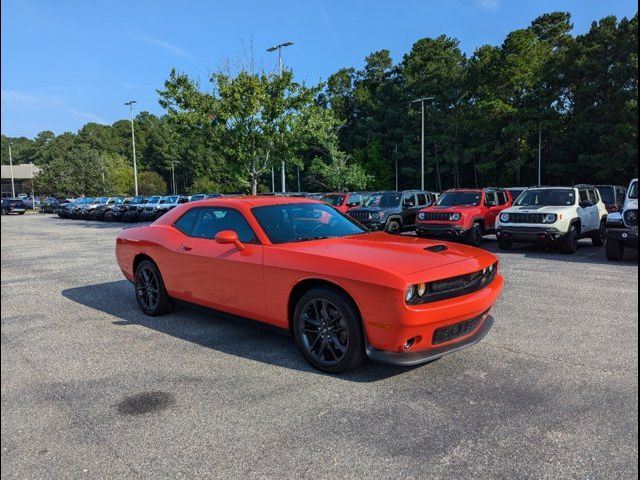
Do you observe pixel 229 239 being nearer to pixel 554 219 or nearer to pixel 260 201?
pixel 260 201

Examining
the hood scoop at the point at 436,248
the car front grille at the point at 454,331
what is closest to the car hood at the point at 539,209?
the hood scoop at the point at 436,248

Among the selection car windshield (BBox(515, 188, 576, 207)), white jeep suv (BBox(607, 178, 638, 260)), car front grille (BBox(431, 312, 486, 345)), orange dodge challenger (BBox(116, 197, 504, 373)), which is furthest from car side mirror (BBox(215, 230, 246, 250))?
car windshield (BBox(515, 188, 576, 207))

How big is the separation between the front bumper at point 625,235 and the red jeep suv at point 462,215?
145 inches

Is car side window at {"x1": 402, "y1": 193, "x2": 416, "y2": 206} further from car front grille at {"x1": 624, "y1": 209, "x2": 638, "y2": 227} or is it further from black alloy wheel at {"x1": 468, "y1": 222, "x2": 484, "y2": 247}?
car front grille at {"x1": 624, "y1": 209, "x2": 638, "y2": 227}

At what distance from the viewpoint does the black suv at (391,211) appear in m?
15.7

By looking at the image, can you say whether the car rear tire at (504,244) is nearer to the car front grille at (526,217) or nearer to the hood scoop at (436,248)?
the car front grille at (526,217)

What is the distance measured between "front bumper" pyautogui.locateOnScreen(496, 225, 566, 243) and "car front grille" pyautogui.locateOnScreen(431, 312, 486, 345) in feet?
26.6

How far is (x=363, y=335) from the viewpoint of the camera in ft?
12.7

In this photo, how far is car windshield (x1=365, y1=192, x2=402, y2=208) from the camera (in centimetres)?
1669

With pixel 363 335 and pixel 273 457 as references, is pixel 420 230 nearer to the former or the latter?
pixel 363 335

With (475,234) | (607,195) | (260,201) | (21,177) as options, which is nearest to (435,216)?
(475,234)

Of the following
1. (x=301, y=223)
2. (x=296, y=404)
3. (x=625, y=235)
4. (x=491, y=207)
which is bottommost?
(x=296, y=404)

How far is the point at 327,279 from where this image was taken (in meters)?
3.96

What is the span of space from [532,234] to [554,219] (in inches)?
22.9
